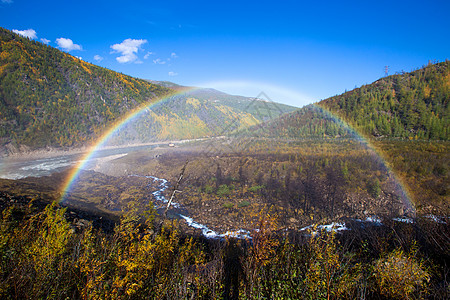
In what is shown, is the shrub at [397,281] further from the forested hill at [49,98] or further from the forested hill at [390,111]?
the forested hill at [49,98]

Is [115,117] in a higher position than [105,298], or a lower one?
higher

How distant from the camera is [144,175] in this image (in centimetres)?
2738

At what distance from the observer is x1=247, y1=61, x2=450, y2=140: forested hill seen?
27453mm

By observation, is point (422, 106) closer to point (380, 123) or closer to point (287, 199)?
point (380, 123)

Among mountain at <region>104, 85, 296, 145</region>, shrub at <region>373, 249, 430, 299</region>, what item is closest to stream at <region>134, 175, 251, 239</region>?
shrub at <region>373, 249, 430, 299</region>

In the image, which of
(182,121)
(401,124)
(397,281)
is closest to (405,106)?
(401,124)

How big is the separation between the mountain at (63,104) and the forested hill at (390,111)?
25.6ft

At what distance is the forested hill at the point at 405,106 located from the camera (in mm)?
26880

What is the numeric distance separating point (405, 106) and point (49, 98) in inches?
2971

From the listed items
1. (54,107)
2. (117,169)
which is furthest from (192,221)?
(54,107)

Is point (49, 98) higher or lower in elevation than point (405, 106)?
higher

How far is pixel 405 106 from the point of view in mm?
30531

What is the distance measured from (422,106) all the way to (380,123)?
5.64m

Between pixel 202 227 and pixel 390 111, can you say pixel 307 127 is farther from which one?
pixel 202 227
